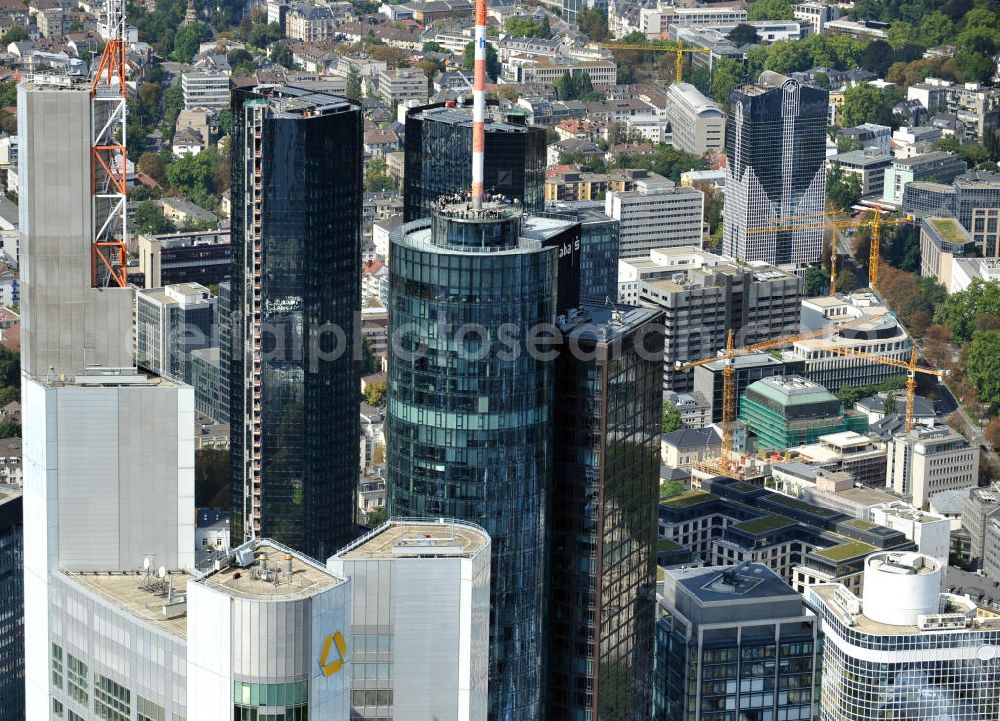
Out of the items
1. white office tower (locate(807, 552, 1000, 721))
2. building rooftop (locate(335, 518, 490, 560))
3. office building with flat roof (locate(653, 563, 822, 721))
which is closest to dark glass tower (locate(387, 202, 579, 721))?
office building with flat roof (locate(653, 563, 822, 721))

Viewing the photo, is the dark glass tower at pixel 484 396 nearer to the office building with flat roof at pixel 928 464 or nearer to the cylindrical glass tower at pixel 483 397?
the cylindrical glass tower at pixel 483 397

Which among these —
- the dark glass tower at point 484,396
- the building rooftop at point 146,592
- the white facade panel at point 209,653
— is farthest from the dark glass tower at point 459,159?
the white facade panel at point 209,653

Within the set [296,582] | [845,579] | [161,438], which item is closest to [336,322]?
[845,579]

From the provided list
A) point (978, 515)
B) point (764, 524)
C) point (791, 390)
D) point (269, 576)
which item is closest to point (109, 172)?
point (269, 576)

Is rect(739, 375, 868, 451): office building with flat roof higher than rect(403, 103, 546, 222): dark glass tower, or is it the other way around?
rect(403, 103, 546, 222): dark glass tower

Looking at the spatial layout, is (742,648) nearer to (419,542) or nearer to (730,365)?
(419,542)

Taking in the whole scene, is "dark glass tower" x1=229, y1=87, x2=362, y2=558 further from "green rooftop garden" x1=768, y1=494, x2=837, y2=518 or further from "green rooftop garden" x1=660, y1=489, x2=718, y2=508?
"green rooftop garden" x1=768, y1=494, x2=837, y2=518
